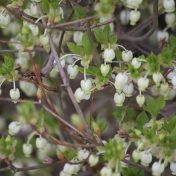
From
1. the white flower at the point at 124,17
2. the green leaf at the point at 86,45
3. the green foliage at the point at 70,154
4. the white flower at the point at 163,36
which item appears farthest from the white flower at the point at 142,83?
the white flower at the point at 124,17

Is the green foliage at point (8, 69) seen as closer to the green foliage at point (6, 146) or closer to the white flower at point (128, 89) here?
the green foliage at point (6, 146)

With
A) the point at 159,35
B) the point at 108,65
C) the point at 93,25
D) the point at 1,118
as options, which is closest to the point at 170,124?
the point at 108,65

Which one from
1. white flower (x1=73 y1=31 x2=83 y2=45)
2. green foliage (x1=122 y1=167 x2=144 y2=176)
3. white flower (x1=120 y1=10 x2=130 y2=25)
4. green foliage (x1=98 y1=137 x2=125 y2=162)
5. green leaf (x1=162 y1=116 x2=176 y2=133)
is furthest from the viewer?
white flower (x1=120 y1=10 x2=130 y2=25)

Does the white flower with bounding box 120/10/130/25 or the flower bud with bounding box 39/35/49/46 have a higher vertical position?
the white flower with bounding box 120/10/130/25

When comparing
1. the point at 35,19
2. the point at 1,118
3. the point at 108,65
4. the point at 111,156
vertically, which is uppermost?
the point at 35,19

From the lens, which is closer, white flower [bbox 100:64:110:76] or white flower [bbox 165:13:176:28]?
white flower [bbox 100:64:110:76]

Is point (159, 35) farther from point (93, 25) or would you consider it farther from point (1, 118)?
point (1, 118)

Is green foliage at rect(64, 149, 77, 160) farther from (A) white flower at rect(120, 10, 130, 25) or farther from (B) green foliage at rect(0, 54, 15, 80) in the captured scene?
(A) white flower at rect(120, 10, 130, 25)

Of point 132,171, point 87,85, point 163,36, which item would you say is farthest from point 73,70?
point 163,36

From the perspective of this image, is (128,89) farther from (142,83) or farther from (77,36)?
(77,36)

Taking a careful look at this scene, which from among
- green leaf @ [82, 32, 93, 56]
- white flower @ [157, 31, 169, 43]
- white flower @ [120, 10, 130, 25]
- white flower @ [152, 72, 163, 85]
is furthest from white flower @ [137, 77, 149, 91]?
white flower @ [120, 10, 130, 25]

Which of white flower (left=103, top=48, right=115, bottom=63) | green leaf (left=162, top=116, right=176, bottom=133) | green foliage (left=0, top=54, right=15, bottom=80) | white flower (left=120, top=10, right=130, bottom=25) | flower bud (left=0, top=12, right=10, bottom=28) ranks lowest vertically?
green leaf (left=162, top=116, right=176, bottom=133)
